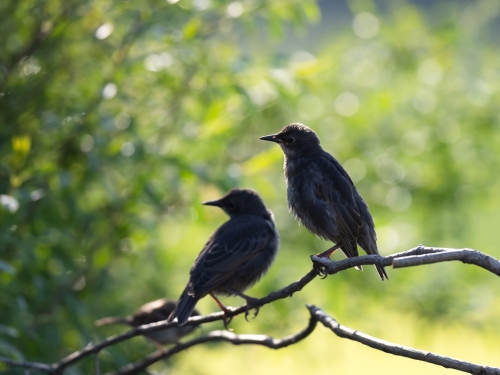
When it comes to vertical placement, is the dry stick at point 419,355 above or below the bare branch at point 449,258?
below

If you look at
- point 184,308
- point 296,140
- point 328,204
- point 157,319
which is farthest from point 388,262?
point 157,319

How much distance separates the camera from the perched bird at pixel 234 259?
15.1ft

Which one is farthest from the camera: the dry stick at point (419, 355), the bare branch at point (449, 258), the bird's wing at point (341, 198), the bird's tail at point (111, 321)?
the bird's tail at point (111, 321)

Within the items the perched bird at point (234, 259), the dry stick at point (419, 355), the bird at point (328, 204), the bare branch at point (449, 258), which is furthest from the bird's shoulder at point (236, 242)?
the bare branch at point (449, 258)

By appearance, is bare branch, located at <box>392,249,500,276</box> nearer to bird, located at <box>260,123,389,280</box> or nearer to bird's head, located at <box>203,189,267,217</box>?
bird, located at <box>260,123,389,280</box>

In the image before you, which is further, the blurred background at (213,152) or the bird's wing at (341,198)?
the blurred background at (213,152)

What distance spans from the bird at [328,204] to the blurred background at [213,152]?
0.54 m

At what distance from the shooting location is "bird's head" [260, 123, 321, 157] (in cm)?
461

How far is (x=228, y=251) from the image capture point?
16.0ft

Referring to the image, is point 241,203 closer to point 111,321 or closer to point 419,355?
point 111,321

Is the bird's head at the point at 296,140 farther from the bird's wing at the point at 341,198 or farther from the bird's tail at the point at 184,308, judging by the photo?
the bird's tail at the point at 184,308

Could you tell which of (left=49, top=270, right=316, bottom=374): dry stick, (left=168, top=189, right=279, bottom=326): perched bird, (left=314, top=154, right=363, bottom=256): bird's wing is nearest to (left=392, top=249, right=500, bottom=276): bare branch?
(left=49, top=270, right=316, bottom=374): dry stick

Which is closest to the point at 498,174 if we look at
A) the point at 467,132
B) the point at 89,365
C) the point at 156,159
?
the point at 467,132

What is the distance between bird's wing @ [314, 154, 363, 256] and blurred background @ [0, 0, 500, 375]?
70 centimetres
